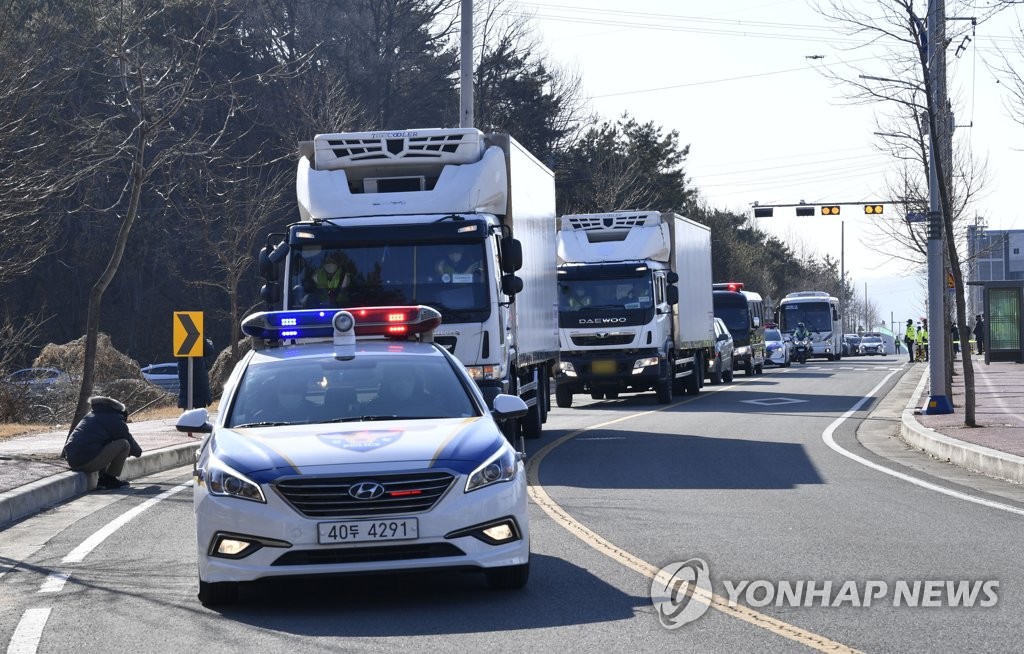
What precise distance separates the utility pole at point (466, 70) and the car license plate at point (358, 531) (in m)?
18.4

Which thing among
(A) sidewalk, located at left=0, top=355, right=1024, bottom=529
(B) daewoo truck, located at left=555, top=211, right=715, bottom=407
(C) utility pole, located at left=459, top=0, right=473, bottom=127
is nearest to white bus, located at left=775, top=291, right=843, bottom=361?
(B) daewoo truck, located at left=555, top=211, right=715, bottom=407

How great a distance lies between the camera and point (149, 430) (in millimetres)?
22891

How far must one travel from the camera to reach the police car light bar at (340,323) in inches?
382

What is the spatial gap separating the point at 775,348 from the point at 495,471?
53691mm

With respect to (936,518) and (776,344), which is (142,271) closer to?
(776,344)

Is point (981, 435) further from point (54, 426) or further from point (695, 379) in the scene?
point (695, 379)

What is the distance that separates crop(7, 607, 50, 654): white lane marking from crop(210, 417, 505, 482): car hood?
134 centimetres

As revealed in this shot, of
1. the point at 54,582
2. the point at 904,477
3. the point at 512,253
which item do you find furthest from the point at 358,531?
the point at 512,253

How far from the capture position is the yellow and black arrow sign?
68.3 feet

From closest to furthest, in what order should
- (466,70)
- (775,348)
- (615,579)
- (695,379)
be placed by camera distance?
(615,579) → (466,70) → (695,379) → (775,348)

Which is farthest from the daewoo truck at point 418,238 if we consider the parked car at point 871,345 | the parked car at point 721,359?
the parked car at point 871,345

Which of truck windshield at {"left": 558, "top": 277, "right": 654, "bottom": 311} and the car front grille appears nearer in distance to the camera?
the car front grille

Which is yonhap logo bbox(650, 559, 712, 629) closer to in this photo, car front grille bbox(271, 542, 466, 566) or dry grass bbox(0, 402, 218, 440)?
car front grille bbox(271, 542, 466, 566)

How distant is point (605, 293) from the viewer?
94.3 ft
